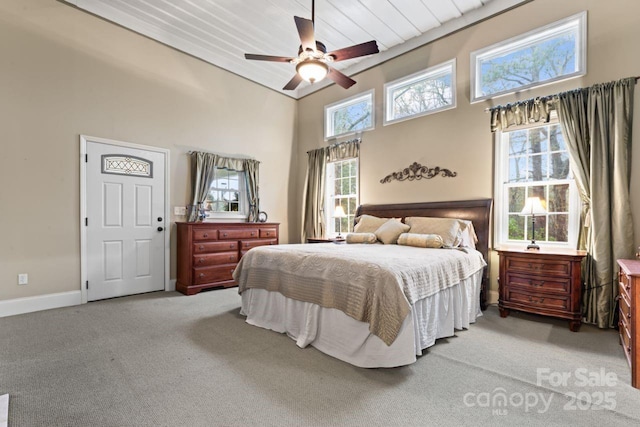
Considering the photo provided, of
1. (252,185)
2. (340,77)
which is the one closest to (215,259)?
(252,185)

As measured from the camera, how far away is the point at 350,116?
5.70 meters

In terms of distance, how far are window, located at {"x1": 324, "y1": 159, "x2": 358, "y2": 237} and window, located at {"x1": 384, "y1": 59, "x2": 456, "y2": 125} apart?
112 cm

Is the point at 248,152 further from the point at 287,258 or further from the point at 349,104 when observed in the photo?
the point at 287,258

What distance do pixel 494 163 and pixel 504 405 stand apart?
2.94 meters

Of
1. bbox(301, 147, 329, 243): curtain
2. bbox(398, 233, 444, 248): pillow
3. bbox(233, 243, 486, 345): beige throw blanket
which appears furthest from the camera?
bbox(301, 147, 329, 243): curtain

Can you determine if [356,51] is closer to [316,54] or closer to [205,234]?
[316,54]

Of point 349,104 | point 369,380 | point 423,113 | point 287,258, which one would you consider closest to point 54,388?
point 287,258

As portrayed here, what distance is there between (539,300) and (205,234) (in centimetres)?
429

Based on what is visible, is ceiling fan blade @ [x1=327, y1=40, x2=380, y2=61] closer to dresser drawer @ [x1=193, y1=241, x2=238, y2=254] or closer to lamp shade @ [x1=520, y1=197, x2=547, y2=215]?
lamp shade @ [x1=520, y1=197, x2=547, y2=215]

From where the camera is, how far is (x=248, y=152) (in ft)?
18.8

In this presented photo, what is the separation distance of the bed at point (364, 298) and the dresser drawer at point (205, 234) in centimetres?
146

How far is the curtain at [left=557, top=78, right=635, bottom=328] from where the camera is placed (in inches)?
116

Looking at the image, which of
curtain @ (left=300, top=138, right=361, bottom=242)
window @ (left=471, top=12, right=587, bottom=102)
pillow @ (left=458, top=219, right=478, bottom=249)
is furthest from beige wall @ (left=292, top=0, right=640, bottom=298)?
curtain @ (left=300, top=138, right=361, bottom=242)

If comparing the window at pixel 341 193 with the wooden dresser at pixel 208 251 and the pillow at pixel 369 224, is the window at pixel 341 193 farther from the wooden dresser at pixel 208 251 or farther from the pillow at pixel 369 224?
the wooden dresser at pixel 208 251
